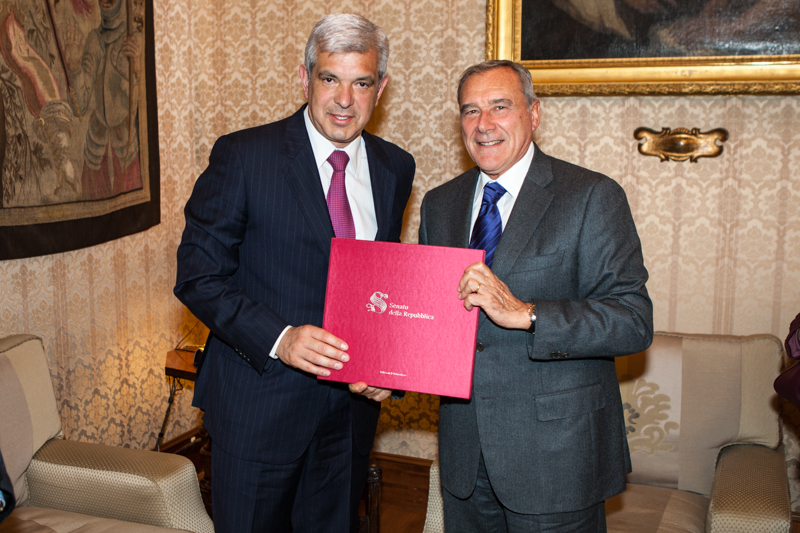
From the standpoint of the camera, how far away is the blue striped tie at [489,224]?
1662mm

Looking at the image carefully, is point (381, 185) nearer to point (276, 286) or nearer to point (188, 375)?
point (276, 286)

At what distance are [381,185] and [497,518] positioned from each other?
1047mm

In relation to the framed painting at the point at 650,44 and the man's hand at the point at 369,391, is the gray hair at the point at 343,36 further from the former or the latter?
the framed painting at the point at 650,44

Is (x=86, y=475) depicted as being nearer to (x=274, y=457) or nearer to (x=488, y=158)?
(x=274, y=457)

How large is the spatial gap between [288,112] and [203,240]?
2.03m

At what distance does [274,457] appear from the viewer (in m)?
1.78

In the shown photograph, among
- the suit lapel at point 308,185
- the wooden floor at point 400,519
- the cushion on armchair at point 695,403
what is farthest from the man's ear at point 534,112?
the wooden floor at point 400,519

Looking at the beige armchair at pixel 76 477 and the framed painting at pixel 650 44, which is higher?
the framed painting at pixel 650 44

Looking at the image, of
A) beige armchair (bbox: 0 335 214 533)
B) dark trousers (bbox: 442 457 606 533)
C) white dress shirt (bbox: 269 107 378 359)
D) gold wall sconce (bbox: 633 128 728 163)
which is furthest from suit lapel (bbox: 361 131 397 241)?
gold wall sconce (bbox: 633 128 728 163)

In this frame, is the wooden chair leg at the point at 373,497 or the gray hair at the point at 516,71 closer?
the gray hair at the point at 516,71

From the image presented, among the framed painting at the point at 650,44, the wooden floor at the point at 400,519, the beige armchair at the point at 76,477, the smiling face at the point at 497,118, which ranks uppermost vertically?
the framed painting at the point at 650,44

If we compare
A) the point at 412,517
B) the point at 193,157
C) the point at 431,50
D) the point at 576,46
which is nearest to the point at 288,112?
the point at 193,157

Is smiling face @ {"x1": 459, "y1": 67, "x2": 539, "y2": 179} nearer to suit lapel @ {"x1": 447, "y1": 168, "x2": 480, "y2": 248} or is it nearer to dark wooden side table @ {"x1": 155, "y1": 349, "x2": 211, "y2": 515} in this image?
suit lapel @ {"x1": 447, "y1": 168, "x2": 480, "y2": 248}

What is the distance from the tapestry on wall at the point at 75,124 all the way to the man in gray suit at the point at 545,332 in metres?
1.75
